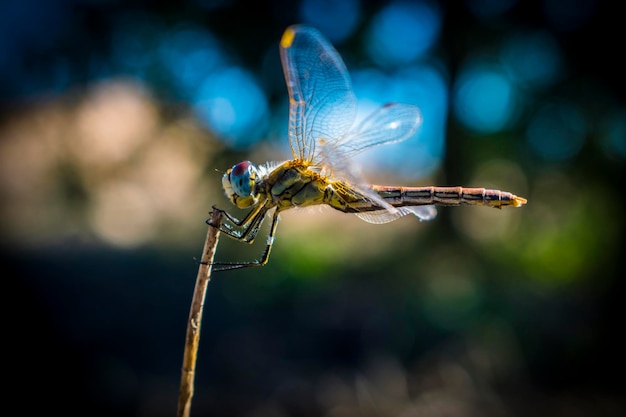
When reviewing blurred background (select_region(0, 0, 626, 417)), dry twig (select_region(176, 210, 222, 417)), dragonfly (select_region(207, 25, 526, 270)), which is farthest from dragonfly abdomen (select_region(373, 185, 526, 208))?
blurred background (select_region(0, 0, 626, 417))

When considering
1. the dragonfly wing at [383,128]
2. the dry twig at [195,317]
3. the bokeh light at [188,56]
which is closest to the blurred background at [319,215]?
the bokeh light at [188,56]

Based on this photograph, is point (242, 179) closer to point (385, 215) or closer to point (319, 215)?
point (385, 215)

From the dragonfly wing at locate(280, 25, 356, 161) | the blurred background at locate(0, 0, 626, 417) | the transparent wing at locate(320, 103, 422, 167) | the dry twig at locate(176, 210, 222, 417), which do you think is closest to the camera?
the dry twig at locate(176, 210, 222, 417)

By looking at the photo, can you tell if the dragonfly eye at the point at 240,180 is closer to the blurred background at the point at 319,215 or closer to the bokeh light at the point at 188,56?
the blurred background at the point at 319,215

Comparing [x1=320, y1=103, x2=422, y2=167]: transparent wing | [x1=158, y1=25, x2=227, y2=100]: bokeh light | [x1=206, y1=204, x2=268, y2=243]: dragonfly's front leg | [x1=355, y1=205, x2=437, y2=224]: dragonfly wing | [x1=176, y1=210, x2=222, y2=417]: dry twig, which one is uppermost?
[x1=158, y1=25, x2=227, y2=100]: bokeh light

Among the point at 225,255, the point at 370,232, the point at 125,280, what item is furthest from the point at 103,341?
the point at 370,232

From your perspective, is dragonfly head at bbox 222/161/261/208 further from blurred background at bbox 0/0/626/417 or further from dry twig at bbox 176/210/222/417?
blurred background at bbox 0/0/626/417
